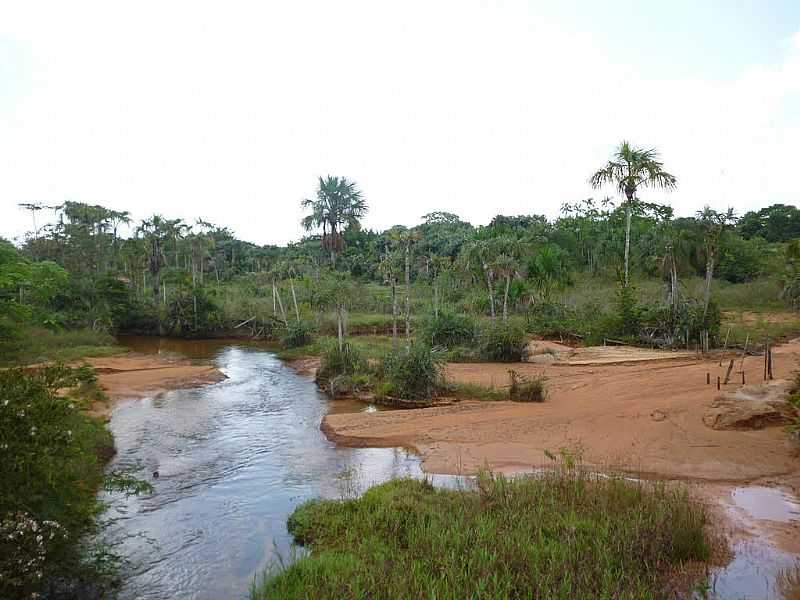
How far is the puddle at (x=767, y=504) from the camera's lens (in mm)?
9430

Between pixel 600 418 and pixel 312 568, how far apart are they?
10516 millimetres

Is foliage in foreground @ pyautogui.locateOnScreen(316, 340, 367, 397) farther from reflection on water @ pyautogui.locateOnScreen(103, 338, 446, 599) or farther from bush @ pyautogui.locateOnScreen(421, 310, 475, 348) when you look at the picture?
bush @ pyautogui.locateOnScreen(421, 310, 475, 348)

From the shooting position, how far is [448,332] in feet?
96.6

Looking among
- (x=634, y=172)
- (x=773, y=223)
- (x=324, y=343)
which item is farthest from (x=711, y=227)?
(x=773, y=223)

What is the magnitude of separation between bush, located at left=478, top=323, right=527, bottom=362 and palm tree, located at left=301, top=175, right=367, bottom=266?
1331 inches

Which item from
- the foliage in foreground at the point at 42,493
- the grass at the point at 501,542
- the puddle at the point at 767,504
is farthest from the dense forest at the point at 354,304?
the puddle at the point at 767,504

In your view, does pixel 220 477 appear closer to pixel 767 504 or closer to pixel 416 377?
pixel 416 377

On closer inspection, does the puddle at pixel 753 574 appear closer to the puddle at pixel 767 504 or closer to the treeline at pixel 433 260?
the puddle at pixel 767 504

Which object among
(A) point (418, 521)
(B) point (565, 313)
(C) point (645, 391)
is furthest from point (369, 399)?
(B) point (565, 313)

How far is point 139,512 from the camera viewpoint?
11.0 metres

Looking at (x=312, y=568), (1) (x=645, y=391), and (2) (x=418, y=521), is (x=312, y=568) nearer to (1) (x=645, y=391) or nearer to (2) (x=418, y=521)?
(2) (x=418, y=521)

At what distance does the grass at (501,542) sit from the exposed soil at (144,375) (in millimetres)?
14023

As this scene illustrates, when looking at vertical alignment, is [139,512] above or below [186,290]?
below

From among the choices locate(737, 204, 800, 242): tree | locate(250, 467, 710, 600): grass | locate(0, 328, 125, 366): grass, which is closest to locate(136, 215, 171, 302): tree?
locate(0, 328, 125, 366): grass
